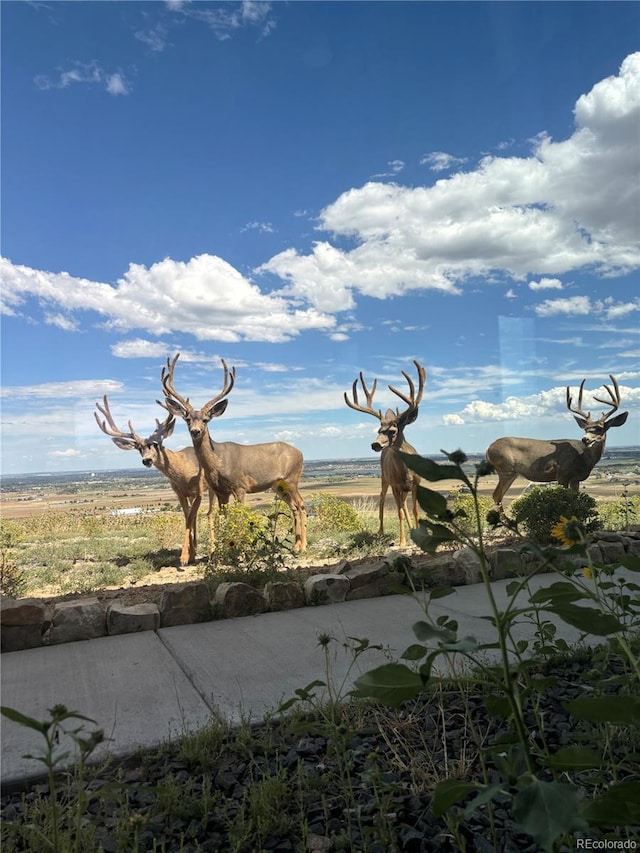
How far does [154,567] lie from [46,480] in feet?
4.33

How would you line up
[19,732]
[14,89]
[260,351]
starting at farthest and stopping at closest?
1. [260,351]
2. [14,89]
3. [19,732]

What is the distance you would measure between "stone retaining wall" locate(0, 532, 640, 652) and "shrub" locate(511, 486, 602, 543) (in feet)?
4.25

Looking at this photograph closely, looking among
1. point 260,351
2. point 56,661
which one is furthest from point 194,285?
point 56,661

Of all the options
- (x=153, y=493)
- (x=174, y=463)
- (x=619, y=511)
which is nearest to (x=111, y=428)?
(x=174, y=463)

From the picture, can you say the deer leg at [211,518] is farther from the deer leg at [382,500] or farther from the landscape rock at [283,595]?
the deer leg at [382,500]

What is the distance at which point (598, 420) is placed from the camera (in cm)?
654

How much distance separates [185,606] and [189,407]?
247cm

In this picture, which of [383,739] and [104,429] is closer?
[383,739]

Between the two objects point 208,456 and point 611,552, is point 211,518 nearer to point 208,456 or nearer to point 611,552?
point 208,456

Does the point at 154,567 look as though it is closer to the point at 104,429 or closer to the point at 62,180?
the point at 104,429

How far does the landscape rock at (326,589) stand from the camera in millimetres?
3810

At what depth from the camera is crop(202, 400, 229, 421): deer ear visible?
559cm

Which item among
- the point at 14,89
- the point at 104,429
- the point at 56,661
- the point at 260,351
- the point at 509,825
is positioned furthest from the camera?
the point at 260,351

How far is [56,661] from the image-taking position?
111 inches
